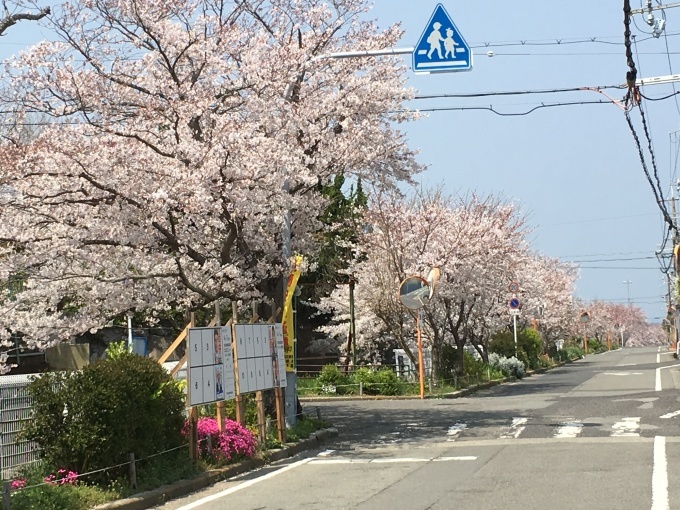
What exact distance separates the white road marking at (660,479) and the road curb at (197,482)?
18.9 ft

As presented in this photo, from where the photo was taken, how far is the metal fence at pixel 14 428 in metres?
10.4

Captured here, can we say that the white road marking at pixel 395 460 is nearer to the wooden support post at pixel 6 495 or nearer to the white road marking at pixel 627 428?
the white road marking at pixel 627 428

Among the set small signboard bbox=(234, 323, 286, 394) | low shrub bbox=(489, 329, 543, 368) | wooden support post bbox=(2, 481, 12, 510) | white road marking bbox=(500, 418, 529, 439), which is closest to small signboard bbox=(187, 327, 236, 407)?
small signboard bbox=(234, 323, 286, 394)

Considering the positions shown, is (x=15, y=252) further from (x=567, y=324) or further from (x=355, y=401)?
(x=567, y=324)

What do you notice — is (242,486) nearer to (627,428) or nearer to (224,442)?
(224,442)

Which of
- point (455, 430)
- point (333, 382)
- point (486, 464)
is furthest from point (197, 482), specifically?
point (333, 382)

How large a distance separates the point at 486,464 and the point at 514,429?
5.03m

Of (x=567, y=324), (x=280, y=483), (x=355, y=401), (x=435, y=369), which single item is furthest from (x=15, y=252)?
(x=567, y=324)

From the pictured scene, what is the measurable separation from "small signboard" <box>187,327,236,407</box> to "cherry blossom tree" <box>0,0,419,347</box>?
97.0 inches

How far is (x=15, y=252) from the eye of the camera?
16297 mm

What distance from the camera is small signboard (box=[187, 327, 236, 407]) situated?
41.4ft

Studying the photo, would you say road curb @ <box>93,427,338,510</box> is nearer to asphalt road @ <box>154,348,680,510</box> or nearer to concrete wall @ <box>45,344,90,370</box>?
asphalt road @ <box>154,348,680,510</box>

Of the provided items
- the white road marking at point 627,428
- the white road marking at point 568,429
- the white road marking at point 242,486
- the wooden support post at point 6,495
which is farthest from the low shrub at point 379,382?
the wooden support post at point 6,495

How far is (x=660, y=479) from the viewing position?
10.8 meters
